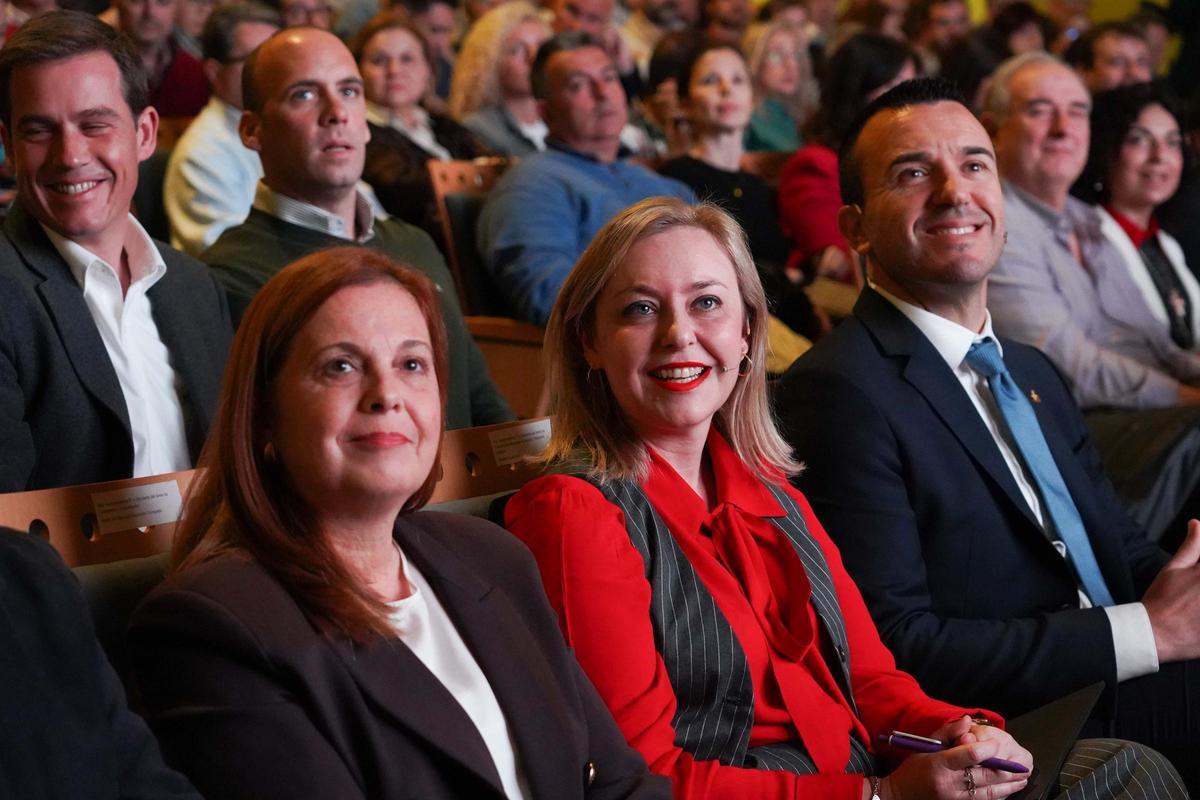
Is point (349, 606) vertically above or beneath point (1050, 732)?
above

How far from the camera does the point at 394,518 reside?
1.50 meters

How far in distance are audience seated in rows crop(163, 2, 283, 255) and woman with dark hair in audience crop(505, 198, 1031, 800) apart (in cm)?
204

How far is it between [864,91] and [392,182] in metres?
1.45

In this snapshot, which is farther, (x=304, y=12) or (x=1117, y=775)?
(x=304, y=12)

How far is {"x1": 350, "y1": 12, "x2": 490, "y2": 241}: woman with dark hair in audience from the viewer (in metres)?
4.21

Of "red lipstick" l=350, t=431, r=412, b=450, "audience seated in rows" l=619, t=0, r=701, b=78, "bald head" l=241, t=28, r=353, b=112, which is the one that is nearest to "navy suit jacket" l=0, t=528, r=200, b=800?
"red lipstick" l=350, t=431, r=412, b=450

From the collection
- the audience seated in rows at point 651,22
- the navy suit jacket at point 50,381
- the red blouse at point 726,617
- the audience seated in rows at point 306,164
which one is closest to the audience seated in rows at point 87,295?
the navy suit jacket at point 50,381

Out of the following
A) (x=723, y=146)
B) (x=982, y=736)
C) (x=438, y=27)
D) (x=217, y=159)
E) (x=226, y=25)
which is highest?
(x=438, y=27)

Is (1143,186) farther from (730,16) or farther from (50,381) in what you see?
(730,16)

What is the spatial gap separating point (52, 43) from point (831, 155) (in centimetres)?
294

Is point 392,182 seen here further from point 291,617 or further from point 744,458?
point 291,617

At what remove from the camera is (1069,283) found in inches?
143

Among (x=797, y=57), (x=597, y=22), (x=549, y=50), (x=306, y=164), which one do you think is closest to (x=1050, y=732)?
(x=306, y=164)

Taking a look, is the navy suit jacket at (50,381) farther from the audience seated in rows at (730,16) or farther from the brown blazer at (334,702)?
the audience seated in rows at (730,16)
